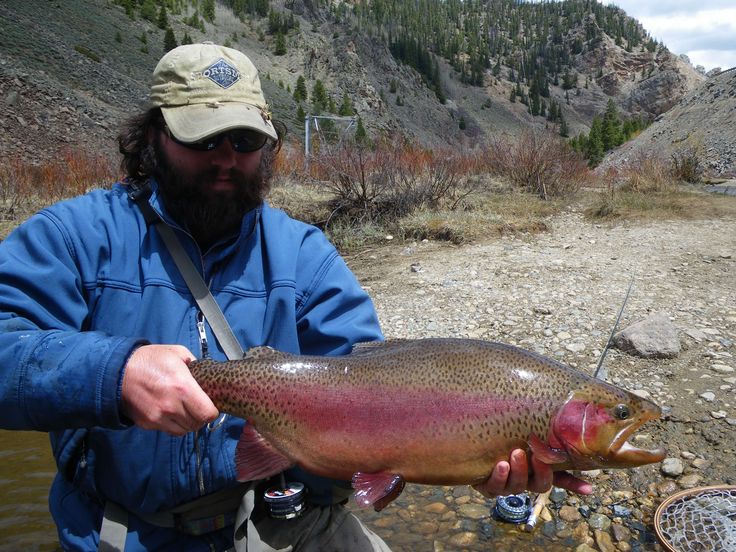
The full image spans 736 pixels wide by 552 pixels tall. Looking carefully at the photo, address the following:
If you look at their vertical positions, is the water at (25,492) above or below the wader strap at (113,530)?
below

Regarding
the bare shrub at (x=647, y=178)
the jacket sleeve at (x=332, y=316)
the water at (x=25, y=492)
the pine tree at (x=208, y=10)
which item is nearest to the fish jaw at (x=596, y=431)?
the jacket sleeve at (x=332, y=316)

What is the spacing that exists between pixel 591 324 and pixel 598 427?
4.30 m

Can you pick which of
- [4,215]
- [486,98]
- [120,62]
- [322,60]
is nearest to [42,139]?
[4,215]

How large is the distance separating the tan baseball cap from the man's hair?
165mm

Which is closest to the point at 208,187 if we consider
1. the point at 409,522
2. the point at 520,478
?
the point at 520,478

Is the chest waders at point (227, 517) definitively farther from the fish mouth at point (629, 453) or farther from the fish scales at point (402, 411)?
→ the fish mouth at point (629, 453)

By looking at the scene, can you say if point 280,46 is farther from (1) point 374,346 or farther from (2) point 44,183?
(1) point 374,346

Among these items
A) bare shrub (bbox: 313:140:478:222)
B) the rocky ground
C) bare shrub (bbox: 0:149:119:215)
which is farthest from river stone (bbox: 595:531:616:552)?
bare shrub (bbox: 0:149:119:215)

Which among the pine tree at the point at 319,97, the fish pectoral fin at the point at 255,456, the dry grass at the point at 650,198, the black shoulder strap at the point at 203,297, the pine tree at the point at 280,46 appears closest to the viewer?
the fish pectoral fin at the point at 255,456

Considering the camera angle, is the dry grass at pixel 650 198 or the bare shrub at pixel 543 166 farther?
the bare shrub at pixel 543 166

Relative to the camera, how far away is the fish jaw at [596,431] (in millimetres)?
1891

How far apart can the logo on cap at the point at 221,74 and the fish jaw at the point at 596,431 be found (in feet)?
5.79

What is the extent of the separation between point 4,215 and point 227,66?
12707 millimetres

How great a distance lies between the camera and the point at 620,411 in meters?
1.93
